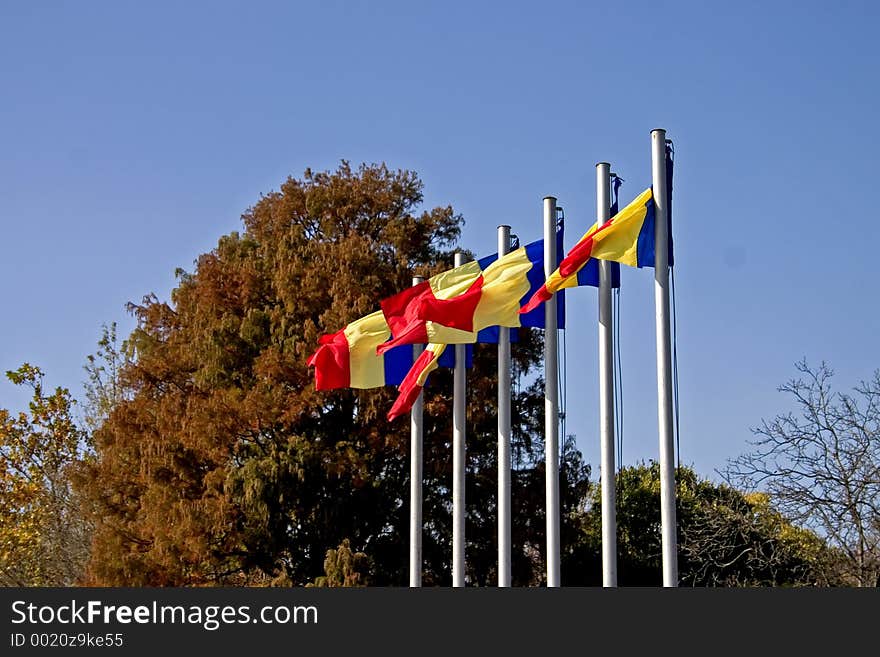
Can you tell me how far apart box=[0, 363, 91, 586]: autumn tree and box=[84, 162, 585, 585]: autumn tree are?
147 inches

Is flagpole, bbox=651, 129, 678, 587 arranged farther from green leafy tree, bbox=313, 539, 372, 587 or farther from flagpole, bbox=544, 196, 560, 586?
green leafy tree, bbox=313, 539, 372, 587

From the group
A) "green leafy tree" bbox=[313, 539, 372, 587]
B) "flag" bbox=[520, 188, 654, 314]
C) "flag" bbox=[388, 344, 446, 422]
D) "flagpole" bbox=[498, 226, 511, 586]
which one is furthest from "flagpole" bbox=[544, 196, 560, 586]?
"green leafy tree" bbox=[313, 539, 372, 587]

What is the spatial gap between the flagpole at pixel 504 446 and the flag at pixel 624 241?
3.07 meters

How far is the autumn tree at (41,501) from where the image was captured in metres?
31.8

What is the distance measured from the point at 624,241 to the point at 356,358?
5834mm

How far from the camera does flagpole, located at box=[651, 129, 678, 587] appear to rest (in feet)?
46.3

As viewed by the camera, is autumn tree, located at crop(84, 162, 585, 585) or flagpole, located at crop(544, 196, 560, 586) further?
autumn tree, located at crop(84, 162, 585, 585)

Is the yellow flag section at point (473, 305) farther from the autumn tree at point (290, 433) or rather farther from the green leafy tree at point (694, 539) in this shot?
the autumn tree at point (290, 433)

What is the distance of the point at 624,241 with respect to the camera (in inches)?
611

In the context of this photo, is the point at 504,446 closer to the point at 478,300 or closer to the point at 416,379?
the point at 416,379

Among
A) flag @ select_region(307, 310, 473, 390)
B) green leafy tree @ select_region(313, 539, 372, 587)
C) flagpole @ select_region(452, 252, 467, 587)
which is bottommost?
green leafy tree @ select_region(313, 539, 372, 587)

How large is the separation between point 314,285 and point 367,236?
2252mm

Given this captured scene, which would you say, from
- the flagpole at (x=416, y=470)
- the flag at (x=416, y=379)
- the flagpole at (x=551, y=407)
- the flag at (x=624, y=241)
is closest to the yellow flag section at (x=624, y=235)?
the flag at (x=624, y=241)

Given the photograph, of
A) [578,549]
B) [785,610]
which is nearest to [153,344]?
[578,549]
